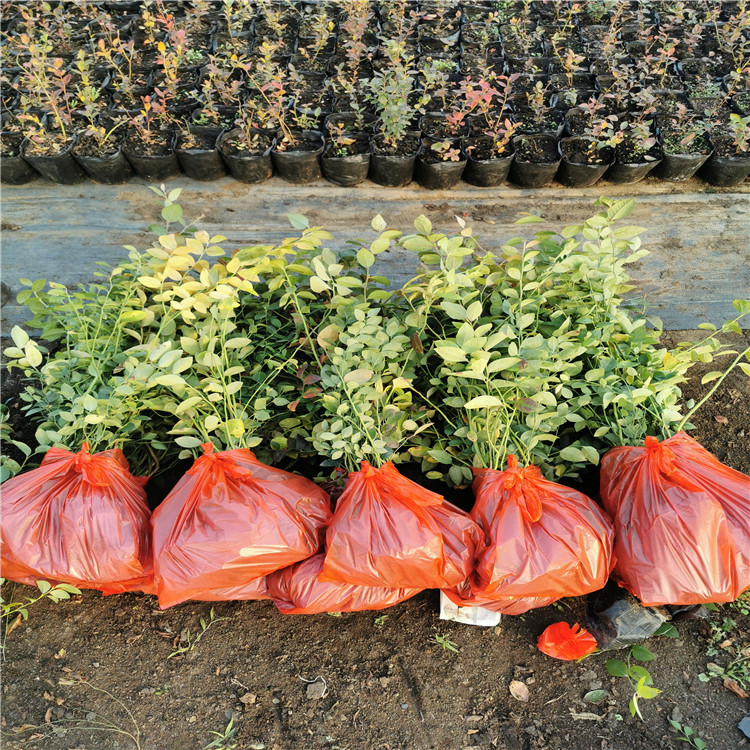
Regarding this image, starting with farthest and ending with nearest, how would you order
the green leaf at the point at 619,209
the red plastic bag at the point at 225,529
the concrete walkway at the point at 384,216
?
the concrete walkway at the point at 384,216, the green leaf at the point at 619,209, the red plastic bag at the point at 225,529

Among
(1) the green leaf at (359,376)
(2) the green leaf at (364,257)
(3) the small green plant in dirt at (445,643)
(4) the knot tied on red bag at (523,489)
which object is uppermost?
(2) the green leaf at (364,257)

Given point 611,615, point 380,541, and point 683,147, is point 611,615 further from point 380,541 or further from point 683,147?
point 683,147

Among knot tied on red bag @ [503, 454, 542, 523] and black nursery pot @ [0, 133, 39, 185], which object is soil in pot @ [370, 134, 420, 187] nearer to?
black nursery pot @ [0, 133, 39, 185]

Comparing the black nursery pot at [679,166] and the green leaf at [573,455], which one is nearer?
the green leaf at [573,455]

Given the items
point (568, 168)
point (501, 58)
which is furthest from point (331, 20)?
point (568, 168)

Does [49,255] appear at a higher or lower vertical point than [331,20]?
lower

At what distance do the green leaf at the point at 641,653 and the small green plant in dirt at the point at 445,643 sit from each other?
52cm

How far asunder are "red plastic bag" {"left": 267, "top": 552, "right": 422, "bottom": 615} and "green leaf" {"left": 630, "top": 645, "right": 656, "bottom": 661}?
0.66m

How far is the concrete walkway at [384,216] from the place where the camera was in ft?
9.91

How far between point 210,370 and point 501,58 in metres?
2.91

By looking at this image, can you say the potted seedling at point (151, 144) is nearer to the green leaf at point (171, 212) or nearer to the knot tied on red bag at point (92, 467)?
the green leaf at point (171, 212)

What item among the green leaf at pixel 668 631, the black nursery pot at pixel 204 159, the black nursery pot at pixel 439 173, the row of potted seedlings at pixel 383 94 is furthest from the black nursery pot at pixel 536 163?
the green leaf at pixel 668 631

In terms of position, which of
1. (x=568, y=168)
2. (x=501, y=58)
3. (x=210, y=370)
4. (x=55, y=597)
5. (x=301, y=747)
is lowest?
(x=301, y=747)

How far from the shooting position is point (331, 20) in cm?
382
